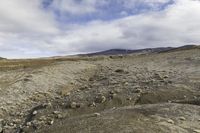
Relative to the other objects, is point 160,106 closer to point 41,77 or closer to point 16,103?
point 16,103

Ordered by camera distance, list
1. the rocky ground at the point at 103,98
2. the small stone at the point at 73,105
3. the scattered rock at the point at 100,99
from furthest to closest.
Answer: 1. the scattered rock at the point at 100,99
2. the small stone at the point at 73,105
3. the rocky ground at the point at 103,98

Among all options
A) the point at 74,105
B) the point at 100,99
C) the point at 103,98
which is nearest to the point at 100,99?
the point at 100,99

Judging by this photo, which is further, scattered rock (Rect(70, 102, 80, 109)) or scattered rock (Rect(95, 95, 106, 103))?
scattered rock (Rect(95, 95, 106, 103))

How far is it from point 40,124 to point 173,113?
693 cm

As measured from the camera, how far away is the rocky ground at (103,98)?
14.9 m

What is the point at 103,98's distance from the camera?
73.5 ft

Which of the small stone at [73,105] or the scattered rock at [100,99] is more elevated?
the scattered rock at [100,99]

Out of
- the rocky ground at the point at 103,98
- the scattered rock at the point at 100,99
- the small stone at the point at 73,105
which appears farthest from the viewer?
the scattered rock at the point at 100,99

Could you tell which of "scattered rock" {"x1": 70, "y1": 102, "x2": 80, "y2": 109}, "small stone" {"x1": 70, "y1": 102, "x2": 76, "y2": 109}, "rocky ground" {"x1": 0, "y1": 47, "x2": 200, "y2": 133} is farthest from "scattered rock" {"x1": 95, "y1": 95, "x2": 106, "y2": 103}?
"small stone" {"x1": 70, "y1": 102, "x2": 76, "y2": 109}

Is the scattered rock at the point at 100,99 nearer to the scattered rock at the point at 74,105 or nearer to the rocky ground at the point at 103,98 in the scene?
the rocky ground at the point at 103,98

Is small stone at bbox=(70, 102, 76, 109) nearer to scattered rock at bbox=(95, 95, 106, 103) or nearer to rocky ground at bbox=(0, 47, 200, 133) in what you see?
rocky ground at bbox=(0, 47, 200, 133)

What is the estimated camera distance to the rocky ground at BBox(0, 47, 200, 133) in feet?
48.8

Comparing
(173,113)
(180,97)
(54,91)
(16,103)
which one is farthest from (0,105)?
(173,113)

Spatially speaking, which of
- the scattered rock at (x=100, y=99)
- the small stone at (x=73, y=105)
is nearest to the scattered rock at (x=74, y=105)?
the small stone at (x=73, y=105)
